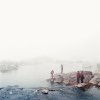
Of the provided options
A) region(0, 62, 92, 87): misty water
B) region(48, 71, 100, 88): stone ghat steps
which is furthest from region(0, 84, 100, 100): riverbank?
region(0, 62, 92, 87): misty water

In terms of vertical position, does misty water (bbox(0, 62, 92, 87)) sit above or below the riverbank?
above

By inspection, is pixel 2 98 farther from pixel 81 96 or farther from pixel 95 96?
pixel 95 96

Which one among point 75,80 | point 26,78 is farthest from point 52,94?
point 26,78

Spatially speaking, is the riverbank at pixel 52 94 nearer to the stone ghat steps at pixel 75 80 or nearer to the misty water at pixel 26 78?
the stone ghat steps at pixel 75 80

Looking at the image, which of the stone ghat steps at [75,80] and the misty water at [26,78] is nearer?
the stone ghat steps at [75,80]

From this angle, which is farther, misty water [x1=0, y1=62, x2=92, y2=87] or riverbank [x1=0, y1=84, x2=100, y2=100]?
misty water [x1=0, y1=62, x2=92, y2=87]

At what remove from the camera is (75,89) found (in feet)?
241

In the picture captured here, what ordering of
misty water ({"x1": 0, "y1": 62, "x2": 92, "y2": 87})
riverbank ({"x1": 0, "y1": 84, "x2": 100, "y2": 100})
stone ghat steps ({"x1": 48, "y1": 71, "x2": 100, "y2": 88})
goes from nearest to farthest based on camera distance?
riverbank ({"x1": 0, "y1": 84, "x2": 100, "y2": 100})
stone ghat steps ({"x1": 48, "y1": 71, "x2": 100, "y2": 88})
misty water ({"x1": 0, "y1": 62, "x2": 92, "y2": 87})

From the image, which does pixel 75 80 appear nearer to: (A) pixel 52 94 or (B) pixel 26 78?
(A) pixel 52 94

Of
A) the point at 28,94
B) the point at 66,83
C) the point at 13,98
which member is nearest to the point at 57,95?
the point at 28,94

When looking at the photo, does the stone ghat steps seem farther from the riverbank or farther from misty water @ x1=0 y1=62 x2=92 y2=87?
the riverbank

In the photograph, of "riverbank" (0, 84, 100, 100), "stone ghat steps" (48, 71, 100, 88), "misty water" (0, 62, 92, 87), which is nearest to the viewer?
"riverbank" (0, 84, 100, 100)

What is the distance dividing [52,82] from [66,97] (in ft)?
90.1

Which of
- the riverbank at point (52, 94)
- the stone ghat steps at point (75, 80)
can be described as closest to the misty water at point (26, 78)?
the stone ghat steps at point (75, 80)
